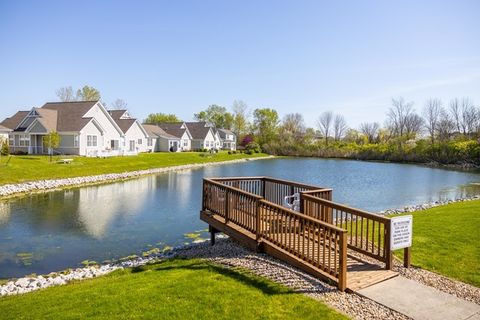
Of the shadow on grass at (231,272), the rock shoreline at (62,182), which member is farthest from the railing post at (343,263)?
the rock shoreline at (62,182)

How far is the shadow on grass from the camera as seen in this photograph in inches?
259

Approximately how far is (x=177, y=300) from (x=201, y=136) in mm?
70860

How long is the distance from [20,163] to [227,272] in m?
28.9

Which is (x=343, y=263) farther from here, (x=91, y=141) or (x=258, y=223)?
(x=91, y=141)

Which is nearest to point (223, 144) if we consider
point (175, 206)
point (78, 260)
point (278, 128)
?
point (278, 128)

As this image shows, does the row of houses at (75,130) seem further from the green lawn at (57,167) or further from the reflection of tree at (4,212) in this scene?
the reflection of tree at (4,212)

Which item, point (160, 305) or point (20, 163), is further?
point (20, 163)

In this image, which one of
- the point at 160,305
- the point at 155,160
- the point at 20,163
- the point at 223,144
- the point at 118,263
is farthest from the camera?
the point at 223,144

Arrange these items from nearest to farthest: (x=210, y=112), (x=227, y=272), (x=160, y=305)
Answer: (x=160, y=305) < (x=227, y=272) < (x=210, y=112)

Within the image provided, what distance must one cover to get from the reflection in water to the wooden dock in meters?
Answer: 6.78

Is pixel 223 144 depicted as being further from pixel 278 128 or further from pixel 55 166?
pixel 55 166

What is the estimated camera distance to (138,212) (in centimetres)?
1866

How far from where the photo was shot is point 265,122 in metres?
99.4

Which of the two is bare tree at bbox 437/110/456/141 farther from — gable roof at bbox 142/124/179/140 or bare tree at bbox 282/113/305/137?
gable roof at bbox 142/124/179/140
